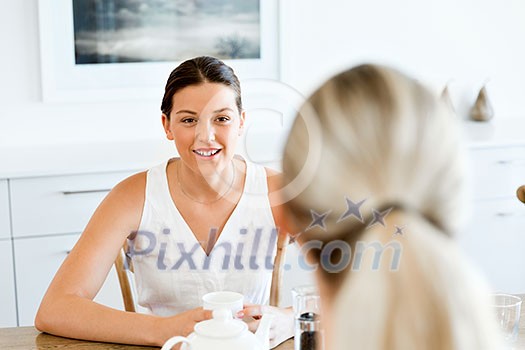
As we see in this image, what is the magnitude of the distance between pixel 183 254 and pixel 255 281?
18cm

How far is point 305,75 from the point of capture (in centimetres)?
343

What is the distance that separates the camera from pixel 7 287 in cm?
286

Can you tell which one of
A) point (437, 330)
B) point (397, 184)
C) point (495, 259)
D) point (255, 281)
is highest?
point (397, 184)

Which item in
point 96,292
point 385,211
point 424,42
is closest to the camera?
point 385,211

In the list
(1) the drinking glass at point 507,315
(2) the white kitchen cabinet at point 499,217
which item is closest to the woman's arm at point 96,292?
(1) the drinking glass at point 507,315

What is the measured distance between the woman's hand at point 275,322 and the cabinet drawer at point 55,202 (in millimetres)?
1330

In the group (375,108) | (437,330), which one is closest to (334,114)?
(375,108)

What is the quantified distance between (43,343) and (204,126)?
61 cm

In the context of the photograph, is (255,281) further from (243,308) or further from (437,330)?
(437,330)

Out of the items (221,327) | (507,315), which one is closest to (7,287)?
(221,327)

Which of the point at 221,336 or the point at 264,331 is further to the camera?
the point at 264,331

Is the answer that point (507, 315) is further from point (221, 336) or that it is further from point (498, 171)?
point (498, 171)

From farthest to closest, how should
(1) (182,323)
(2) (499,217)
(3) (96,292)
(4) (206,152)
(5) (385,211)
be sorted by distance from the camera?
(2) (499,217), (4) (206,152), (3) (96,292), (1) (182,323), (5) (385,211)

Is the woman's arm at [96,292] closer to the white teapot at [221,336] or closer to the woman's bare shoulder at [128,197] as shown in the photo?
the woman's bare shoulder at [128,197]
